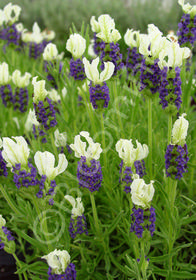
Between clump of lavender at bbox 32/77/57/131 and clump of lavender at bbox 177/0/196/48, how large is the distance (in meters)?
0.64

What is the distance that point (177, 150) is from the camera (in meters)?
0.92

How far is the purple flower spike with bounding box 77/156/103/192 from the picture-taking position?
0.98m

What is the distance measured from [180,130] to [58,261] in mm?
495

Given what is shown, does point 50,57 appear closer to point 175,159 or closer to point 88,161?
point 88,161

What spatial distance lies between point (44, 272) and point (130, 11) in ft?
17.2

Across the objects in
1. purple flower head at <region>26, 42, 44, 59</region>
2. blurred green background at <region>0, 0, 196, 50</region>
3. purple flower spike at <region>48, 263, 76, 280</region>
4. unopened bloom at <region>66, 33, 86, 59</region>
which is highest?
blurred green background at <region>0, 0, 196, 50</region>

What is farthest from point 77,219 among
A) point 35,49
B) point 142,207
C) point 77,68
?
point 35,49

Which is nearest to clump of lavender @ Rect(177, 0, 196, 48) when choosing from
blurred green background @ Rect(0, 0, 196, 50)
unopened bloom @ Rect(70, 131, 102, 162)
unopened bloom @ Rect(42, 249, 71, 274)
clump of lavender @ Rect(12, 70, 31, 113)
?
unopened bloom @ Rect(70, 131, 102, 162)

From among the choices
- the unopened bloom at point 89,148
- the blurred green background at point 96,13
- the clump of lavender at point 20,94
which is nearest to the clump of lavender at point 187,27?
the unopened bloom at point 89,148

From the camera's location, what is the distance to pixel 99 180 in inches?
40.5

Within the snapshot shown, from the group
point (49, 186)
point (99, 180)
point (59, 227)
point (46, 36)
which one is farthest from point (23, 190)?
point (46, 36)

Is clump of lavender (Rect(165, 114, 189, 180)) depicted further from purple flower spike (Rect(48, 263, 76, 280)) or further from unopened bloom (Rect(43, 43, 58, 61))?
unopened bloom (Rect(43, 43, 58, 61))

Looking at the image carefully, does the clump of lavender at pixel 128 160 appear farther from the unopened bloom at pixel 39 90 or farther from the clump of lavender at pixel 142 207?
the unopened bloom at pixel 39 90

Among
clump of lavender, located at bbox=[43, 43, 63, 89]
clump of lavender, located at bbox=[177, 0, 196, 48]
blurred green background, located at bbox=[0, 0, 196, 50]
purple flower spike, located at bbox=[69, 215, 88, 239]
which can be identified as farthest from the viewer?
blurred green background, located at bbox=[0, 0, 196, 50]
